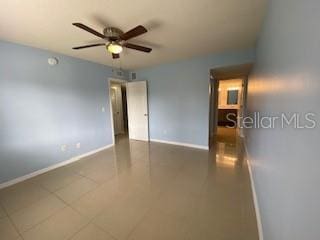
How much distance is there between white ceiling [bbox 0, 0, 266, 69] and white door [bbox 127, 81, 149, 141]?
192 cm

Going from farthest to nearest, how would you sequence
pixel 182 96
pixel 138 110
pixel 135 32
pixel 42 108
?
pixel 138 110 < pixel 182 96 < pixel 42 108 < pixel 135 32

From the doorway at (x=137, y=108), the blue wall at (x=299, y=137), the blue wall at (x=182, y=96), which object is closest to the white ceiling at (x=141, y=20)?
the blue wall at (x=182, y=96)

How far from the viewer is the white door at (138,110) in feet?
14.6

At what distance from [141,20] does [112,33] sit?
0.46 meters

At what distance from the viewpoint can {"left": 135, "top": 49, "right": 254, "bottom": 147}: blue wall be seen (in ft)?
11.3

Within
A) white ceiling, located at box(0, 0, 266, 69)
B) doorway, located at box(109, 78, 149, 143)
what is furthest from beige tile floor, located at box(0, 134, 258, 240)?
white ceiling, located at box(0, 0, 266, 69)

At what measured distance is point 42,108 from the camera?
264 centimetres

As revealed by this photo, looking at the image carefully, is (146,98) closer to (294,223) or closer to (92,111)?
(92,111)

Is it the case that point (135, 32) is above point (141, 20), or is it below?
below

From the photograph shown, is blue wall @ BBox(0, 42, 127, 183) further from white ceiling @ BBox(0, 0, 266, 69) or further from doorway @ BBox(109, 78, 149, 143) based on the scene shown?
doorway @ BBox(109, 78, 149, 143)

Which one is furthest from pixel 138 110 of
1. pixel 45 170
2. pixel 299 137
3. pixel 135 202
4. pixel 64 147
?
pixel 299 137

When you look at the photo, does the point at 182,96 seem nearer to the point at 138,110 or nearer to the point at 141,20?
the point at 138,110

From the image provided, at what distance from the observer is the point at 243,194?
6.26 ft

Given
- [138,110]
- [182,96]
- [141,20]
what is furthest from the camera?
[138,110]
